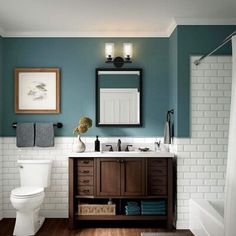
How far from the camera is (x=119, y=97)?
4820 mm

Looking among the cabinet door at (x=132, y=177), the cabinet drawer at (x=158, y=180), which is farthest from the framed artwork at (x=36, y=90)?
the cabinet drawer at (x=158, y=180)

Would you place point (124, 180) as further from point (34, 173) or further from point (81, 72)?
point (81, 72)

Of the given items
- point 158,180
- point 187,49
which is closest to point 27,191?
point 158,180

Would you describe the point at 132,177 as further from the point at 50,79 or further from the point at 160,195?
the point at 50,79

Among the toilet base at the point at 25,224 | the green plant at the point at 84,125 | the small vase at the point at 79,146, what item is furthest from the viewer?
the green plant at the point at 84,125

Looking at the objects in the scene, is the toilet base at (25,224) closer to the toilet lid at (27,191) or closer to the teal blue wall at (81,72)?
the toilet lid at (27,191)

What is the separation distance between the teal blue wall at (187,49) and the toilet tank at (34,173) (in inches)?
70.9

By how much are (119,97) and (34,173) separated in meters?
1.55

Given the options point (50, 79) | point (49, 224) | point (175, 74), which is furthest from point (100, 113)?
point (49, 224)

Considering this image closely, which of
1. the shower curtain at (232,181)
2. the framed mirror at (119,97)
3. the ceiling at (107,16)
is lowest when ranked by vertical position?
the shower curtain at (232,181)

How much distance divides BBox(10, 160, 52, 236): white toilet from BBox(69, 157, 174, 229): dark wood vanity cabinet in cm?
44

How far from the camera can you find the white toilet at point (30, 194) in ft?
12.9

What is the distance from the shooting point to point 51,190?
482 cm

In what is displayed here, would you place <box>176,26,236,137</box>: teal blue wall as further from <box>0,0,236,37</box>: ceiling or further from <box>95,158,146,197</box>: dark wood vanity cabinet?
<box>95,158,146,197</box>: dark wood vanity cabinet
